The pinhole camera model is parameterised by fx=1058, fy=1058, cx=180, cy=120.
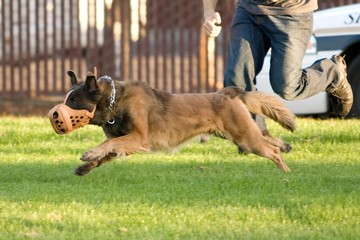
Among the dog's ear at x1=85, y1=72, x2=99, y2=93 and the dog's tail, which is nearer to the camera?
the dog's ear at x1=85, y1=72, x2=99, y2=93

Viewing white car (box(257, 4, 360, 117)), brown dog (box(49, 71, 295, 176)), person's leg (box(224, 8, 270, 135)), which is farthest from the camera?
white car (box(257, 4, 360, 117))

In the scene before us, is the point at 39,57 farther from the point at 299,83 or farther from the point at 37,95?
the point at 299,83

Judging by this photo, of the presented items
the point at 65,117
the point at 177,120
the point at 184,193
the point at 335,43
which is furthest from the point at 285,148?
the point at 335,43

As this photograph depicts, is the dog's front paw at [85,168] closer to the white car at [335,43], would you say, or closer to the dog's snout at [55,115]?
the dog's snout at [55,115]

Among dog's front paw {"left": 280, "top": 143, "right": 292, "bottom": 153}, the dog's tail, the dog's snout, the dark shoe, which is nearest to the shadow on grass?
dog's front paw {"left": 280, "top": 143, "right": 292, "bottom": 153}

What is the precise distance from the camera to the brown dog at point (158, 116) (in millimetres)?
7219

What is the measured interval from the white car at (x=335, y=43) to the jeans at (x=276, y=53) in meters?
3.09

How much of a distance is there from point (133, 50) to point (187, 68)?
89 cm

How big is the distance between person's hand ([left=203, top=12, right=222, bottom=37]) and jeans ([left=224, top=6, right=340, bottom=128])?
0.46 metres

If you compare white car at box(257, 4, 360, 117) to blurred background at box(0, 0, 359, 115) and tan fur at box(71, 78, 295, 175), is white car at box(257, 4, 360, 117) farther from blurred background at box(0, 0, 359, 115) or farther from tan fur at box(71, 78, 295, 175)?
blurred background at box(0, 0, 359, 115)

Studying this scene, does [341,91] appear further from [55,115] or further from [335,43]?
[335,43]

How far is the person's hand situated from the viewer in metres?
7.69

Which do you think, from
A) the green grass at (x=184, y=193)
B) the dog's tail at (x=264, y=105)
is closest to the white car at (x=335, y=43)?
the green grass at (x=184, y=193)

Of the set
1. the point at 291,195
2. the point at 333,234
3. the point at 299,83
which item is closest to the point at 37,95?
the point at 299,83
